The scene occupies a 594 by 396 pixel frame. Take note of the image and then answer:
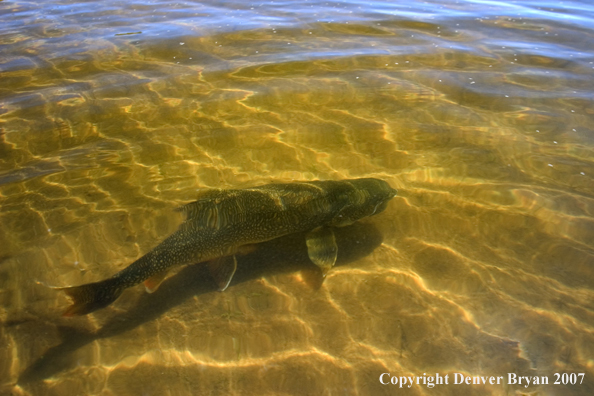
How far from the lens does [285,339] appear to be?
159 inches

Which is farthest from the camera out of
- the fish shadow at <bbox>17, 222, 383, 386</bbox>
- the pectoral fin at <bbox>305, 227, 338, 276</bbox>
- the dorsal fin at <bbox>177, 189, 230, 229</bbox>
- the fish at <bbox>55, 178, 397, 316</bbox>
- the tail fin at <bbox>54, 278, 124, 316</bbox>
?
the pectoral fin at <bbox>305, 227, 338, 276</bbox>

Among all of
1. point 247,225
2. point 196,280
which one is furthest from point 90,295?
point 247,225

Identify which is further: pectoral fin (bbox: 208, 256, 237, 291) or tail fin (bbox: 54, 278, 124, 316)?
pectoral fin (bbox: 208, 256, 237, 291)

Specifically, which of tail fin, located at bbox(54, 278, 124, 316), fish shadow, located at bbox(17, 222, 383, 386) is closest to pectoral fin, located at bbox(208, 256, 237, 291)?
fish shadow, located at bbox(17, 222, 383, 386)

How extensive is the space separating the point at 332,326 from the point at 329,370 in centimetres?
47

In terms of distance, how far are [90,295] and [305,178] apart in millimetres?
3109

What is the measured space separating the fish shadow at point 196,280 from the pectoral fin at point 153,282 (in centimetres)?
26

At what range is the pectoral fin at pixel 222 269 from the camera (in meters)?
4.45

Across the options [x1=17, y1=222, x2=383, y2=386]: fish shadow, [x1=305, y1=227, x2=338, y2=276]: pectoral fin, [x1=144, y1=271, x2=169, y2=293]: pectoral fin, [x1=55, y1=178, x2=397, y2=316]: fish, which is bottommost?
[x1=17, y1=222, x2=383, y2=386]: fish shadow

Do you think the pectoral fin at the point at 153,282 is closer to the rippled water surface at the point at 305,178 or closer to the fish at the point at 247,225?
the fish at the point at 247,225

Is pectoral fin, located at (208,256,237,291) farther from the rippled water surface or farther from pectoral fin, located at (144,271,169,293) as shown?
pectoral fin, located at (144,271,169,293)

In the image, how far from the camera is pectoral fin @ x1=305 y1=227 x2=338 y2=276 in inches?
178

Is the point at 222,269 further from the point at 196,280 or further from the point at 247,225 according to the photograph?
the point at 247,225

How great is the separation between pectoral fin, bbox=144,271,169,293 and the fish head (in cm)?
209
